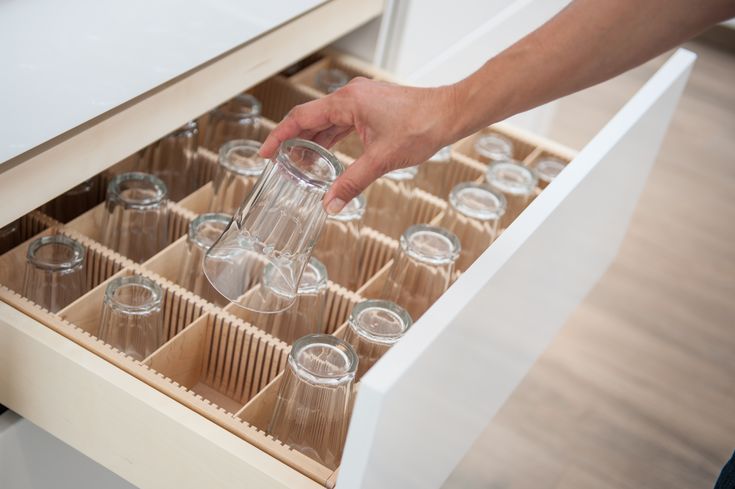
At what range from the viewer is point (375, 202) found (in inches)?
44.4

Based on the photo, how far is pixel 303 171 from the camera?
0.73 m

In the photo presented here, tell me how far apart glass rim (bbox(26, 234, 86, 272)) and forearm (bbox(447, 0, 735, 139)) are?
353 millimetres

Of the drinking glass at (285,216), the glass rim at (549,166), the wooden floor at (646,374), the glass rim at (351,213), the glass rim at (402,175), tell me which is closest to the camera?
the drinking glass at (285,216)

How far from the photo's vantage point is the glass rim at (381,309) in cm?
82

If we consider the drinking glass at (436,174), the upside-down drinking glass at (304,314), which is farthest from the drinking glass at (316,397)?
the drinking glass at (436,174)

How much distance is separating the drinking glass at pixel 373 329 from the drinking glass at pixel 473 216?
221 millimetres

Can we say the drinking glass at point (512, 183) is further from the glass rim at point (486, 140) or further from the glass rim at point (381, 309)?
the glass rim at point (381, 309)

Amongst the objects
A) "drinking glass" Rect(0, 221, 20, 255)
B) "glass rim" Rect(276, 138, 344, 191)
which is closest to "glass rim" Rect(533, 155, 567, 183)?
"glass rim" Rect(276, 138, 344, 191)

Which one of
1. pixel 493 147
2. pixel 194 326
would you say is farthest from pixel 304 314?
pixel 493 147

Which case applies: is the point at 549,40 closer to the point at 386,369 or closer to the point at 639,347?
the point at 386,369

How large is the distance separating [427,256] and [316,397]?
0.21 m

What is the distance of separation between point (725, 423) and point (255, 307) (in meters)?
0.99

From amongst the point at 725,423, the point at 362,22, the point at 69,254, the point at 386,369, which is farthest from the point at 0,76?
the point at 725,423

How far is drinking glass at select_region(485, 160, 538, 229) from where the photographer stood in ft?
3.66
